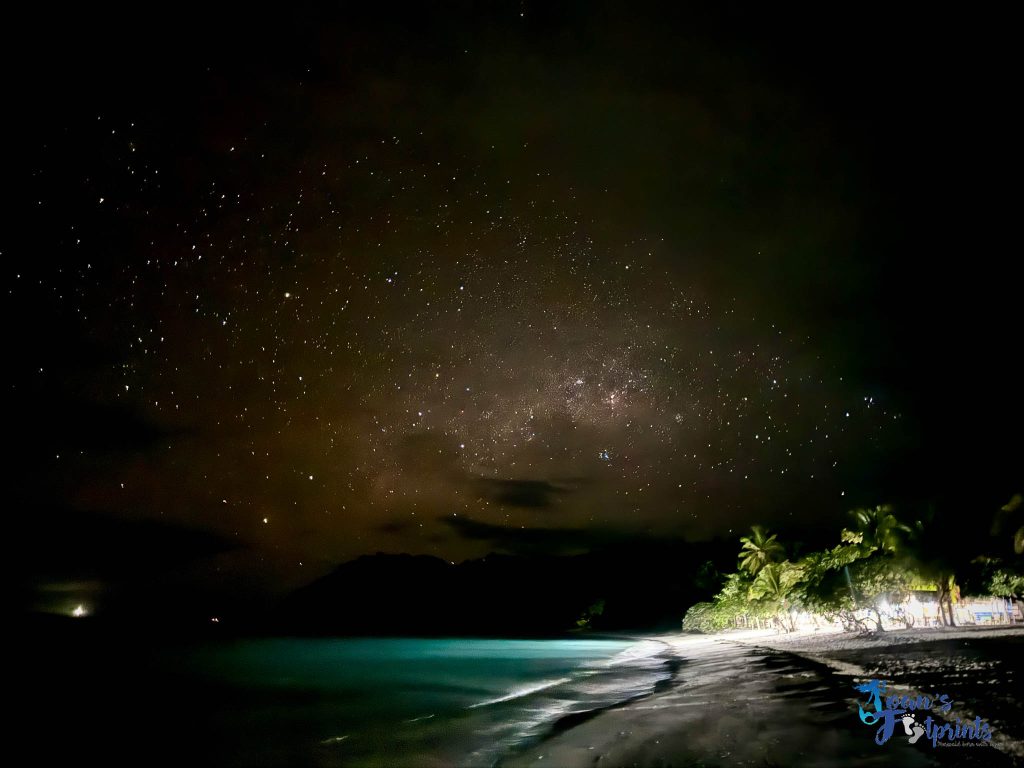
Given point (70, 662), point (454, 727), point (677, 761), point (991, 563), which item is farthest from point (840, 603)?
point (70, 662)

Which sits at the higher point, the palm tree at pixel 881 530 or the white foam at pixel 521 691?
the palm tree at pixel 881 530

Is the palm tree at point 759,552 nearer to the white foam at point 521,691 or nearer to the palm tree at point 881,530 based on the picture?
the palm tree at point 881,530

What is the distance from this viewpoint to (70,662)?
58125 millimetres

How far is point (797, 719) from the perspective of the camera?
10.3m

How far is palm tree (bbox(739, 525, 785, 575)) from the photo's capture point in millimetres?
55425

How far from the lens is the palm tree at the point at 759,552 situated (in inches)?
2182

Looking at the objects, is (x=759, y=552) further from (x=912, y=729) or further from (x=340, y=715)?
(x=912, y=729)

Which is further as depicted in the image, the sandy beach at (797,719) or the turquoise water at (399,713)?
the turquoise water at (399,713)

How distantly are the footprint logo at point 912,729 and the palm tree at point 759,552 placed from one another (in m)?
48.7

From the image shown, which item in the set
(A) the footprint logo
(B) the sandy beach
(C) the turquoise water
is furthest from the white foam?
(A) the footprint logo

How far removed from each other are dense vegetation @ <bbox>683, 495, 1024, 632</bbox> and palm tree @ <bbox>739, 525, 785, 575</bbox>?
505 inches

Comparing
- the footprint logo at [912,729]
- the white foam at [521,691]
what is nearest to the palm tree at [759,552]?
the white foam at [521,691]

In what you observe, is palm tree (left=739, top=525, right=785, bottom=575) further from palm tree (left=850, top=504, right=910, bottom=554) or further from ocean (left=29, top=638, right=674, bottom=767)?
ocean (left=29, top=638, right=674, bottom=767)

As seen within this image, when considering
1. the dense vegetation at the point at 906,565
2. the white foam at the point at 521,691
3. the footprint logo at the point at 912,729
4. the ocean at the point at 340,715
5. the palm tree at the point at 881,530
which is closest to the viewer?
the footprint logo at the point at 912,729
